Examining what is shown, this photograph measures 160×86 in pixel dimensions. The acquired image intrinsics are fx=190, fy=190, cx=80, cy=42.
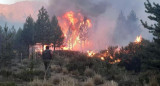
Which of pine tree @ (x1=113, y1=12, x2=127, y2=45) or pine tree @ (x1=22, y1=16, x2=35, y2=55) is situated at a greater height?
pine tree @ (x1=113, y1=12, x2=127, y2=45)

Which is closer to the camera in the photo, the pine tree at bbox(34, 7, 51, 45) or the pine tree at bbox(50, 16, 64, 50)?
the pine tree at bbox(34, 7, 51, 45)

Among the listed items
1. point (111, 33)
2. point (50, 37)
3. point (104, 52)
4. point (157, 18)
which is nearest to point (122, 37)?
point (111, 33)

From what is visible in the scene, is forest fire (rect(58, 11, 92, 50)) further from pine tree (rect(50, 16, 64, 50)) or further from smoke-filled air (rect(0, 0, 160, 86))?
pine tree (rect(50, 16, 64, 50))

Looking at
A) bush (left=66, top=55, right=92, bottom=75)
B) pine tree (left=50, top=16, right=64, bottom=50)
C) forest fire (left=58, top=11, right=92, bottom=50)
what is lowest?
bush (left=66, top=55, right=92, bottom=75)

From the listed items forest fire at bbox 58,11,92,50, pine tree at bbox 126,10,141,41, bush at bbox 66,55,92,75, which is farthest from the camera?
pine tree at bbox 126,10,141,41

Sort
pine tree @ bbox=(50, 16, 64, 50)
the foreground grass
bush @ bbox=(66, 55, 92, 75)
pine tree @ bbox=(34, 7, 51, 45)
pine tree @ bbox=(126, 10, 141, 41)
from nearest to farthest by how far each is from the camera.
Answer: the foreground grass → bush @ bbox=(66, 55, 92, 75) → pine tree @ bbox=(34, 7, 51, 45) → pine tree @ bbox=(50, 16, 64, 50) → pine tree @ bbox=(126, 10, 141, 41)

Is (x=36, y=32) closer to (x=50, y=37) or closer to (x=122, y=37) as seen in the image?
(x=50, y=37)

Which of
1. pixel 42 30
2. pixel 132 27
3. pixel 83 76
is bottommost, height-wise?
pixel 83 76

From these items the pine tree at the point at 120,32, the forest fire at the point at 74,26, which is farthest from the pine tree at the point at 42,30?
the pine tree at the point at 120,32

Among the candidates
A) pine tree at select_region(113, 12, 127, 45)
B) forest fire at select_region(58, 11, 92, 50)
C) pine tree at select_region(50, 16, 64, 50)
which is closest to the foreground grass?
pine tree at select_region(50, 16, 64, 50)

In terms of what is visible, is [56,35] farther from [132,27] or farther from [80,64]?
[132,27]

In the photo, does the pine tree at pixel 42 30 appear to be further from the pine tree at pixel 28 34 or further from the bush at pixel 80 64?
the bush at pixel 80 64

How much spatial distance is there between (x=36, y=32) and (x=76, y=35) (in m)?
28.2

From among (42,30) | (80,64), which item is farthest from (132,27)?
(80,64)
